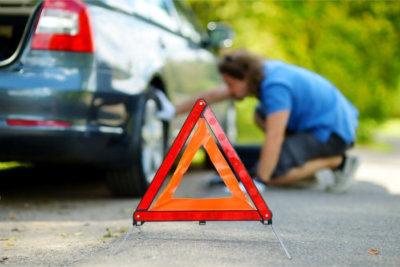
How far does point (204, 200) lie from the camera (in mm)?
3414

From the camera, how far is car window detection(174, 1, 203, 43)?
6650mm

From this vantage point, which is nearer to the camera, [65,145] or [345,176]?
[65,145]

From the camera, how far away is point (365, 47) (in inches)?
516

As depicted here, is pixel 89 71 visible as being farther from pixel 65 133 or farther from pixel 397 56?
pixel 397 56

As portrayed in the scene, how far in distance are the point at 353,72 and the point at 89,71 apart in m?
9.42

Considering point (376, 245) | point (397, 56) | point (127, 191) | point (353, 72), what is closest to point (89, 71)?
point (127, 191)

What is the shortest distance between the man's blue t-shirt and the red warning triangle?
2178mm

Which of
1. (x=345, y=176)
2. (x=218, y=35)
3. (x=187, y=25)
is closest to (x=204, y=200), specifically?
(x=345, y=176)

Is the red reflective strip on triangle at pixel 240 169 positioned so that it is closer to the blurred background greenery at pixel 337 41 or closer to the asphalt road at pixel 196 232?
the asphalt road at pixel 196 232

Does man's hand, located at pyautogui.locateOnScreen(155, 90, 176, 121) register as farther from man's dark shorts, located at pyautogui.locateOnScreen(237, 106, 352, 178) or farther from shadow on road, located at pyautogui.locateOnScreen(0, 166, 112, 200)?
man's dark shorts, located at pyautogui.locateOnScreen(237, 106, 352, 178)

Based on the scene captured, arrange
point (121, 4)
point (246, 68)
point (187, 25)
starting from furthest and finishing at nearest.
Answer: point (187, 25) → point (246, 68) → point (121, 4)

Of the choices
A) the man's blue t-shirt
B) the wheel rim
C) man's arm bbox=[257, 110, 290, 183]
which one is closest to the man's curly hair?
the man's blue t-shirt

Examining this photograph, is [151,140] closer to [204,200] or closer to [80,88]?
[80,88]

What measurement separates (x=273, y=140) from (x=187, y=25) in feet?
6.45
